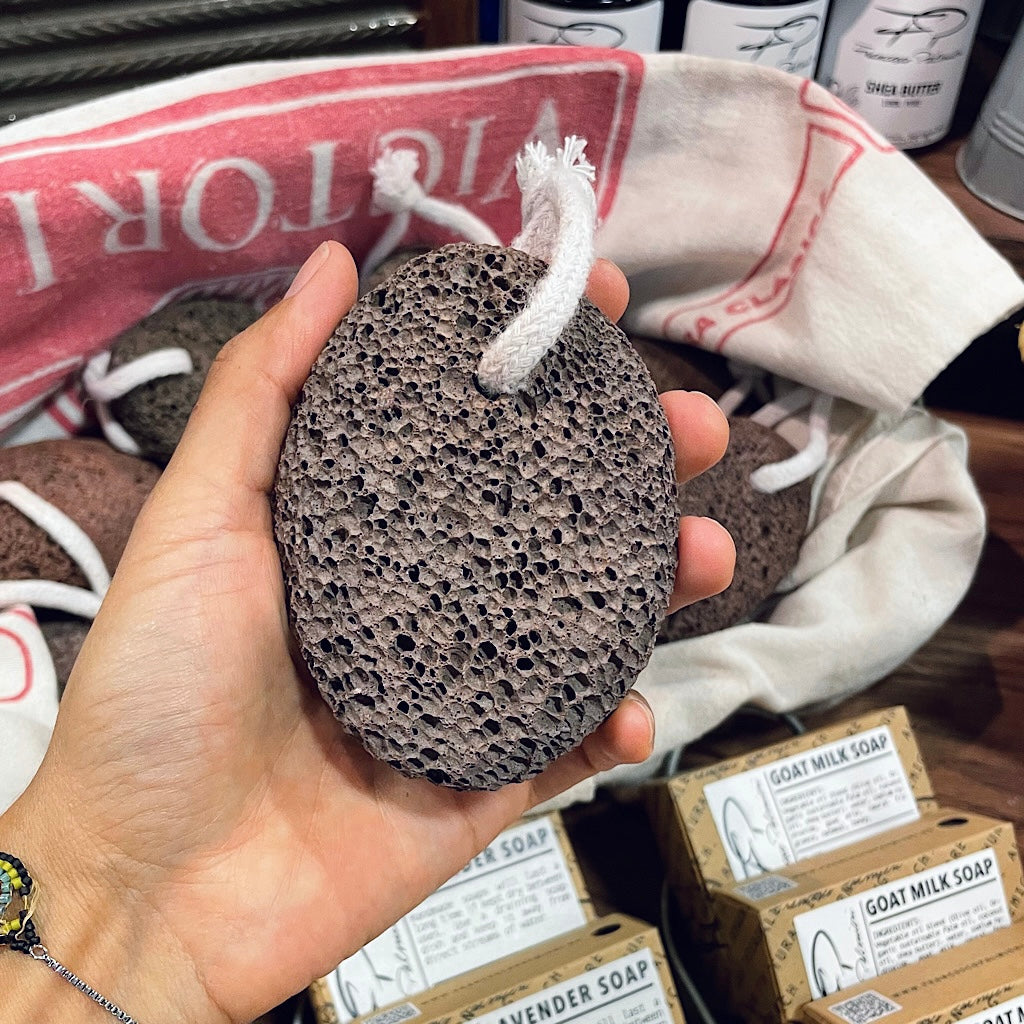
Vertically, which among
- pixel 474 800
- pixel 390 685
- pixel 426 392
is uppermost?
pixel 426 392

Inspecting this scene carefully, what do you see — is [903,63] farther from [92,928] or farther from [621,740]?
[92,928]

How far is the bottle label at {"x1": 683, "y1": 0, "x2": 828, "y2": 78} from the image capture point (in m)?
0.81

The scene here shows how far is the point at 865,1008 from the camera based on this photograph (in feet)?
2.05

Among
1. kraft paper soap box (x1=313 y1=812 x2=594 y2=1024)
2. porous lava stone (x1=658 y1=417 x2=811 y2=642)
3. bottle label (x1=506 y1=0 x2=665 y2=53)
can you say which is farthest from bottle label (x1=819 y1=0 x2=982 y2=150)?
kraft paper soap box (x1=313 y1=812 x2=594 y2=1024)

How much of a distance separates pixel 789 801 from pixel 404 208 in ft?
1.73

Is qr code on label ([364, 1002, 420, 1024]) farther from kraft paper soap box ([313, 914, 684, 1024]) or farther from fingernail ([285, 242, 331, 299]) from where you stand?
fingernail ([285, 242, 331, 299])

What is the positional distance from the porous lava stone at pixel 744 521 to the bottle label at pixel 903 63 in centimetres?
32

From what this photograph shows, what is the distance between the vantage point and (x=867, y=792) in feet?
2.43

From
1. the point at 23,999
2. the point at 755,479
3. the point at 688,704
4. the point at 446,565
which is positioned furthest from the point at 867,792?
the point at 23,999

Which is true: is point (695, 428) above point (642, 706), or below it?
above

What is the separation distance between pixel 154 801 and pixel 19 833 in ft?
0.26

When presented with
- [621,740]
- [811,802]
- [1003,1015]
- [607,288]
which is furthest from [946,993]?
[607,288]

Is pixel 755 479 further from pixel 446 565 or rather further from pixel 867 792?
pixel 446 565

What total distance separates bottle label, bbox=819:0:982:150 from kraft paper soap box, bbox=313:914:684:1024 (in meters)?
0.71
